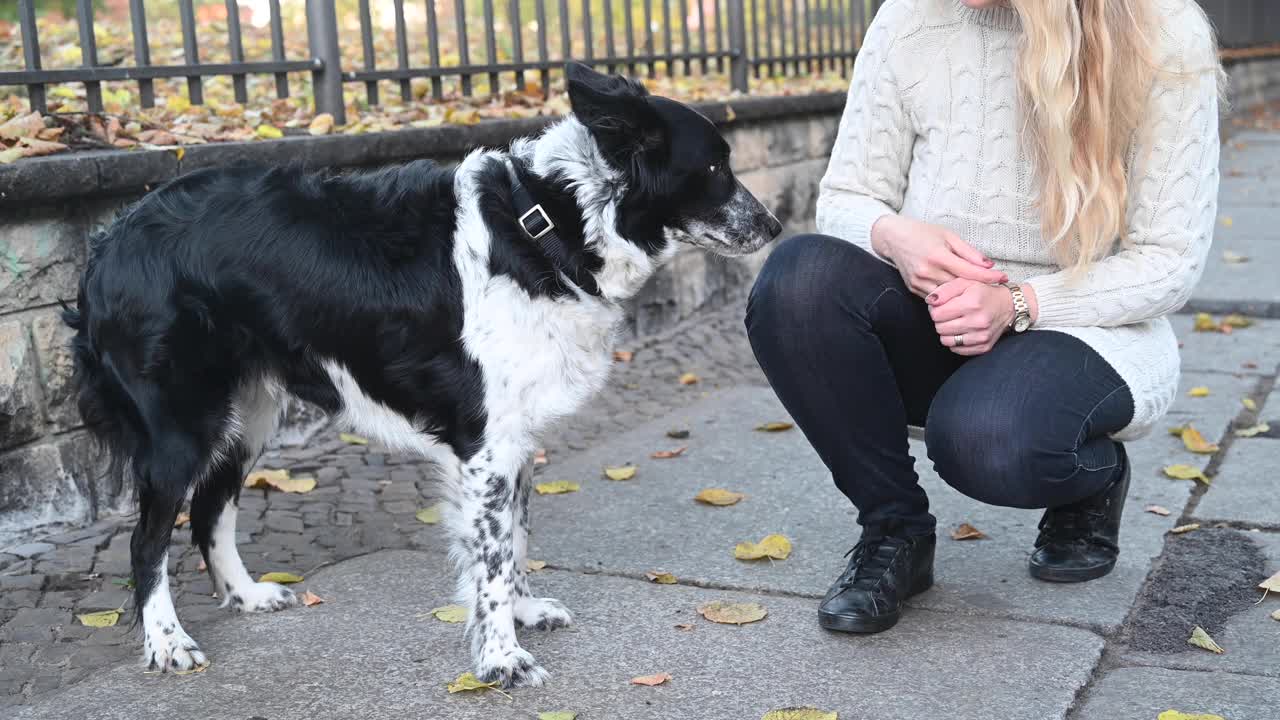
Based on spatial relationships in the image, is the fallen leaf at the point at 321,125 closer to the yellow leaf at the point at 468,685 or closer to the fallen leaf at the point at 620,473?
the fallen leaf at the point at 620,473

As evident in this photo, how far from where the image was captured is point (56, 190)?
3.61 meters

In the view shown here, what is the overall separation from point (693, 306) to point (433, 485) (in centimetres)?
267

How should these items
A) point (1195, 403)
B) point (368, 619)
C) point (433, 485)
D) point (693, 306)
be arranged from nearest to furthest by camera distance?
point (368, 619) < point (433, 485) < point (1195, 403) < point (693, 306)

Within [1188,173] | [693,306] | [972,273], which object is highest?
[1188,173]

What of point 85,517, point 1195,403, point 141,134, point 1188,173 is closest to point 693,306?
point 1195,403

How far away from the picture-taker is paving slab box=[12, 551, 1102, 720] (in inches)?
104

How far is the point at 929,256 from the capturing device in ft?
9.38

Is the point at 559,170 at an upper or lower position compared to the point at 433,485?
upper

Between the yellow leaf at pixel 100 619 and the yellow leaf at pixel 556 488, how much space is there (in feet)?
4.23

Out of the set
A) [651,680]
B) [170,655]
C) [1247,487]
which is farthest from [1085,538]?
[170,655]

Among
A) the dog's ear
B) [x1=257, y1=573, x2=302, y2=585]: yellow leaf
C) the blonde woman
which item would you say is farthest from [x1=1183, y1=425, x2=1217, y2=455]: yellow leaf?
[x1=257, y1=573, x2=302, y2=585]: yellow leaf

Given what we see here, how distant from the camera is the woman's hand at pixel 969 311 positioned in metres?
2.81

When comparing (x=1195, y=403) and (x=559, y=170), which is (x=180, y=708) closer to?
(x=559, y=170)

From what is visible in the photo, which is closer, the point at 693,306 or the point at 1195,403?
the point at 1195,403
